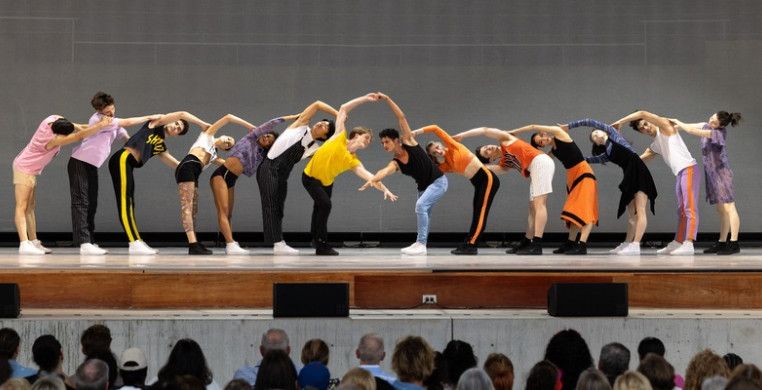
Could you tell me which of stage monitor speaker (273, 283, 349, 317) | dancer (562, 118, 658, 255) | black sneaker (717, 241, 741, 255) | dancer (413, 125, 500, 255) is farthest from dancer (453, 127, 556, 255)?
stage monitor speaker (273, 283, 349, 317)

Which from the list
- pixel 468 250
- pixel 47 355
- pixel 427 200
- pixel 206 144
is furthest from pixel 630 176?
pixel 47 355

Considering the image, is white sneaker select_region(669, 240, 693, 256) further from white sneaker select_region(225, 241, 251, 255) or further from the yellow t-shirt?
white sneaker select_region(225, 241, 251, 255)

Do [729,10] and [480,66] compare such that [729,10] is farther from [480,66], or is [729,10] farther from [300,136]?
[300,136]

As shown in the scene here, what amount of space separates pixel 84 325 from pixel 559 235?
6099mm

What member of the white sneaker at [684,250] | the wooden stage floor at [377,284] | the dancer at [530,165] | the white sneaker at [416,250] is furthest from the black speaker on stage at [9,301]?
the white sneaker at [684,250]

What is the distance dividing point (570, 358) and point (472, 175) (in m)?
4.06

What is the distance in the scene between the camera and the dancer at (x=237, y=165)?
7.22 meters

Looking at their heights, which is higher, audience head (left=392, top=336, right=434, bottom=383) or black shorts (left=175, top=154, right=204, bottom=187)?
black shorts (left=175, top=154, right=204, bottom=187)

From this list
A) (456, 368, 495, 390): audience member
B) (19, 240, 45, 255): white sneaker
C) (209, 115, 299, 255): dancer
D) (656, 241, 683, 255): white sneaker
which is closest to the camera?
(456, 368, 495, 390): audience member

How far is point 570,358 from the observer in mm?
3473

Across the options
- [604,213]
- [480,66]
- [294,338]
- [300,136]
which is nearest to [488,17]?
[480,66]

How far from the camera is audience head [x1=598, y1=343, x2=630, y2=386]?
3.36 m

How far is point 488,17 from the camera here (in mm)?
9422

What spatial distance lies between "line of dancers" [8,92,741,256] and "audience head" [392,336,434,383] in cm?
364
